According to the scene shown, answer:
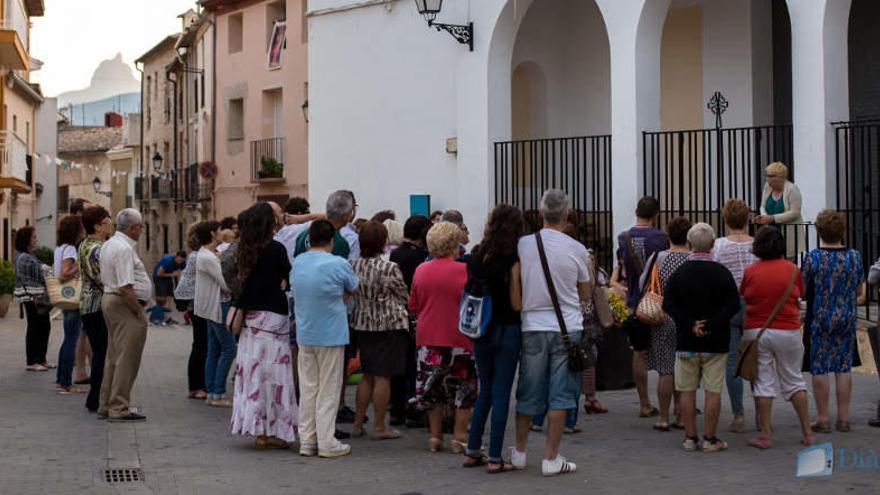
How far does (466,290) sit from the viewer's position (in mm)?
8438

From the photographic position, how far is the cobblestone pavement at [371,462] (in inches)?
316

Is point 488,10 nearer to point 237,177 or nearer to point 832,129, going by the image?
point 832,129

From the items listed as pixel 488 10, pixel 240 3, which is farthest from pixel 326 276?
pixel 240 3

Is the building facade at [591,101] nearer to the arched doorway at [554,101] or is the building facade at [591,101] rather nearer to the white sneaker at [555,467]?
the arched doorway at [554,101]

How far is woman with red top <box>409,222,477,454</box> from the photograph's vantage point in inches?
356

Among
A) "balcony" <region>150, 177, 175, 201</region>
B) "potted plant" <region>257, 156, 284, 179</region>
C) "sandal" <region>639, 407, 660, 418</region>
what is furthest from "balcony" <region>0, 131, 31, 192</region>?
"sandal" <region>639, 407, 660, 418</region>

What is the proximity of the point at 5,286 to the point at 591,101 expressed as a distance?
13.8 metres

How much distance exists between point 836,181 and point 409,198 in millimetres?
6804

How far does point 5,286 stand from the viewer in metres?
26.5

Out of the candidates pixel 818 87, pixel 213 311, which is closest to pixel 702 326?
pixel 213 311

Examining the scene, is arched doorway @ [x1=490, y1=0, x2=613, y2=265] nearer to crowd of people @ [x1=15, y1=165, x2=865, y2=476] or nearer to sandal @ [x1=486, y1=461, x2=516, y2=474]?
crowd of people @ [x1=15, y1=165, x2=865, y2=476]

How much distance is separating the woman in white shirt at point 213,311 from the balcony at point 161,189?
3387 centimetres

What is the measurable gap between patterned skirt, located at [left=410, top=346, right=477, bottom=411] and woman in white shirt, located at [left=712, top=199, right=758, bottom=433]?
208 cm

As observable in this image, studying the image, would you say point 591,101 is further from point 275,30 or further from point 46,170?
point 46,170
